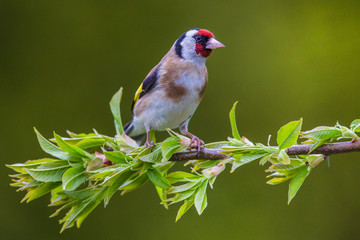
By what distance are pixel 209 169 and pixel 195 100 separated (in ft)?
1.95

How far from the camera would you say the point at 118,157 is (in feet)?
2.10

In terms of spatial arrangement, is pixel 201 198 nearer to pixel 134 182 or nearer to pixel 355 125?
pixel 134 182

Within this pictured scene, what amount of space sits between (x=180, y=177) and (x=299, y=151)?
0.20 meters

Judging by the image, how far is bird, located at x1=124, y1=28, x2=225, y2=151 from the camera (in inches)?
48.5

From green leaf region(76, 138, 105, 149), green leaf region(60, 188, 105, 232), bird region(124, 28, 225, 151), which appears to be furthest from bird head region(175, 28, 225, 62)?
green leaf region(60, 188, 105, 232)

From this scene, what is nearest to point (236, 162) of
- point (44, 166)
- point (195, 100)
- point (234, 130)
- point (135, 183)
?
point (234, 130)

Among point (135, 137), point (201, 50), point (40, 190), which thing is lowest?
point (135, 137)

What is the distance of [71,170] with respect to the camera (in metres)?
0.67

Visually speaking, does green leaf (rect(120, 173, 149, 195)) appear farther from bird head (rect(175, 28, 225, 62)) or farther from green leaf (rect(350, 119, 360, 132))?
bird head (rect(175, 28, 225, 62))

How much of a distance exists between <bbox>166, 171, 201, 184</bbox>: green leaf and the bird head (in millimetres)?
585

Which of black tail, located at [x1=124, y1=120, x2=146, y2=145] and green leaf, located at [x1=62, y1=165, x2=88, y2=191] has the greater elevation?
green leaf, located at [x1=62, y1=165, x2=88, y2=191]

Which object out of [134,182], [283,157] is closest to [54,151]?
[134,182]

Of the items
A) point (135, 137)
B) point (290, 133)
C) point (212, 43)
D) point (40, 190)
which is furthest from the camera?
point (135, 137)

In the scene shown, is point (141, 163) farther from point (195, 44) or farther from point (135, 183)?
point (195, 44)
